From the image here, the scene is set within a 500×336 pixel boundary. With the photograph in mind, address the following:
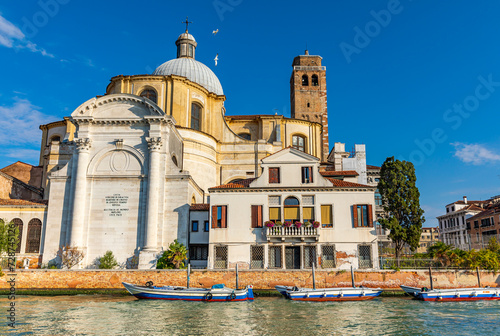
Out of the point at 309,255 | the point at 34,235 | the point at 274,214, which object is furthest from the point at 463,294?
the point at 34,235

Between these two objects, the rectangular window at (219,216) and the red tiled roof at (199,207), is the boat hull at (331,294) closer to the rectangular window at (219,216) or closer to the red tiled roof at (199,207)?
the rectangular window at (219,216)

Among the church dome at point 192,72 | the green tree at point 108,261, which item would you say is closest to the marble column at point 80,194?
the green tree at point 108,261

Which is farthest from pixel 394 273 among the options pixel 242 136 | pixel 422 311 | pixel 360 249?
pixel 242 136

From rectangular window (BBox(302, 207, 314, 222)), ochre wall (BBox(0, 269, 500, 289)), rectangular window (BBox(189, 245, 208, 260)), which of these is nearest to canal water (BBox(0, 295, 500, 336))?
ochre wall (BBox(0, 269, 500, 289))

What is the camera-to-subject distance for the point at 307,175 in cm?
2930

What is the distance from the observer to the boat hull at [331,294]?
23.8 meters

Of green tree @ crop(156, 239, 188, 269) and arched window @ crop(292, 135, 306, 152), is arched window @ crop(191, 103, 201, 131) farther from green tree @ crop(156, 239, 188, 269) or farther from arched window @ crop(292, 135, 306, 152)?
green tree @ crop(156, 239, 188, 269)

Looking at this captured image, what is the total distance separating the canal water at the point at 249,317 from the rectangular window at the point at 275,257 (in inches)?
159

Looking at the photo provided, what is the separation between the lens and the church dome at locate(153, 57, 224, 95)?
46.8m

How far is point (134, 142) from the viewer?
32.6 metres

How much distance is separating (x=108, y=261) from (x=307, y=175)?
14.8 metres

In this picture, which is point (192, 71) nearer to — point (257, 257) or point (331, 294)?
point (257, 257)

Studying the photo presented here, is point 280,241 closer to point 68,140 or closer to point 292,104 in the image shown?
point 68,140

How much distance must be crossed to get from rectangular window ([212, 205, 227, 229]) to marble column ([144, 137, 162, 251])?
4849 mm
